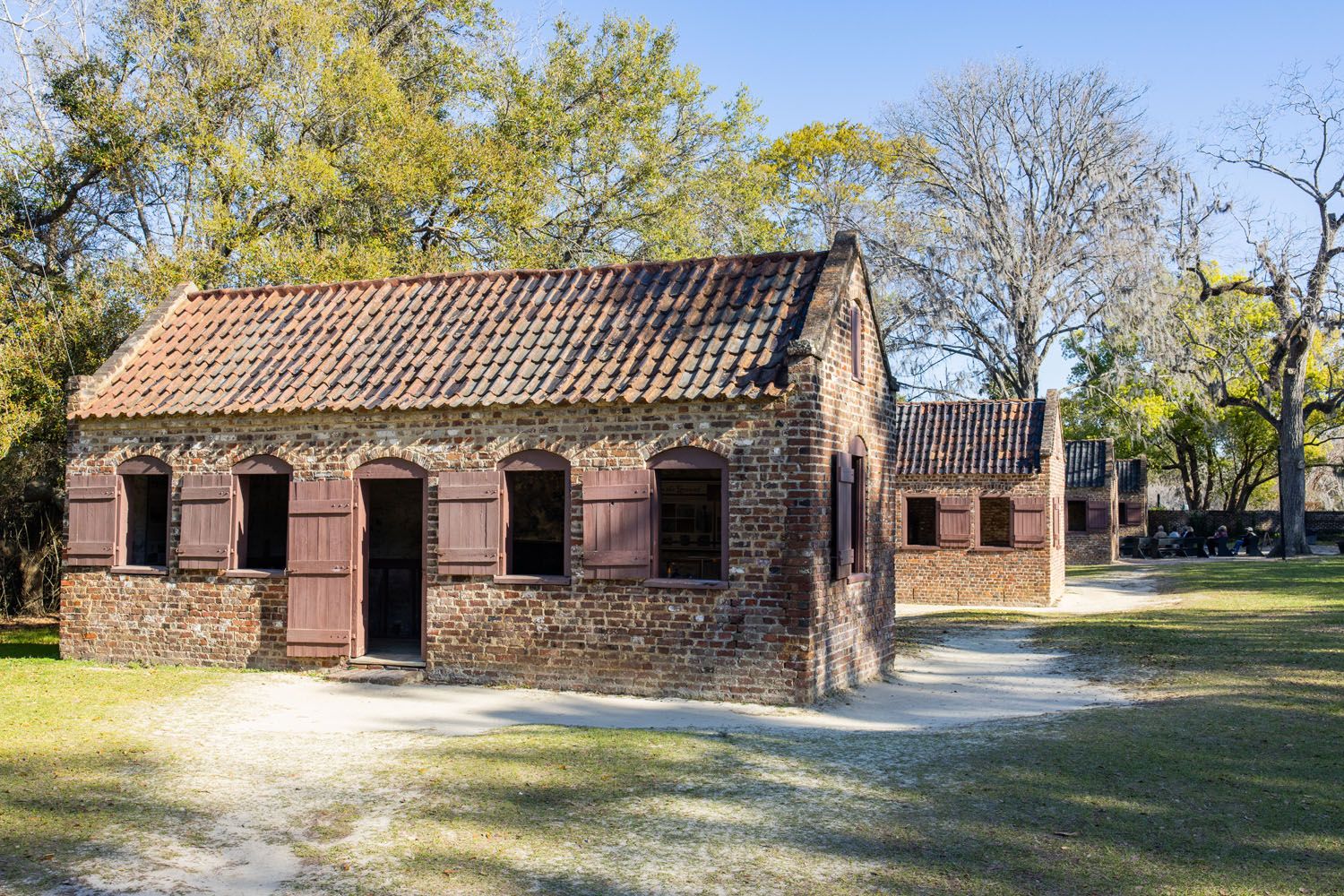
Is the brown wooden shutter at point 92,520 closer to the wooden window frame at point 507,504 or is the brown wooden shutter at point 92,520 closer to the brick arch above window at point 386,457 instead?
the brick arch above window at point 386,457

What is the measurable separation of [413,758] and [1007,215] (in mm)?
31678

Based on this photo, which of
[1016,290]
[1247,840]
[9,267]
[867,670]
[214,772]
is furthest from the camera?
[1016,290]

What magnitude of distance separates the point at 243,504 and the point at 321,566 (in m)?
1.56

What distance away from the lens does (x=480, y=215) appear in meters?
25.8

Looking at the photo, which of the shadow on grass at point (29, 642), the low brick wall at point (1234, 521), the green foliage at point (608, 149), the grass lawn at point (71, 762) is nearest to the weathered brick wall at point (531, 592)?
the grass lawn at point (71, 762)

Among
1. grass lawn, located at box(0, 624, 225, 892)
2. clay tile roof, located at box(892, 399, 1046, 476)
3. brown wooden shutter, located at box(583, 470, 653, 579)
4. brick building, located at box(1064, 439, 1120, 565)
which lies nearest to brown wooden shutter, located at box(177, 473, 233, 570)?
grass lawn, located at box(0, 624, 225, 892)

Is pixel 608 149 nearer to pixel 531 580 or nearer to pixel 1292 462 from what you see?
pixel 531 580

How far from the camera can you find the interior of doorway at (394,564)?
54.9ft

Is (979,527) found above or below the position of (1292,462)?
below

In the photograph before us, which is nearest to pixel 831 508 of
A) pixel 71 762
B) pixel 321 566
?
pixel 321 566

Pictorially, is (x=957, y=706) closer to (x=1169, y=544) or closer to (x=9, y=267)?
(x=9, y=267)

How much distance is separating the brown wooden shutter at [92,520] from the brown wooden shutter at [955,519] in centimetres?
1908

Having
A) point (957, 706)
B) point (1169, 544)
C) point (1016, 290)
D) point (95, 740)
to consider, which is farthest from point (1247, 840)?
point (1169, 544)

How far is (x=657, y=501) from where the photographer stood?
1251cm
